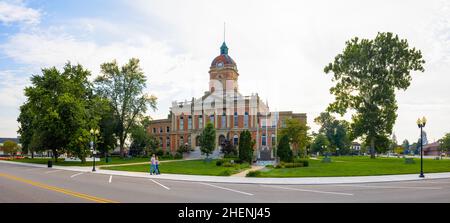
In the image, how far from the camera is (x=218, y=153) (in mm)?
61219

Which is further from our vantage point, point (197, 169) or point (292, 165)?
point (292, 165)

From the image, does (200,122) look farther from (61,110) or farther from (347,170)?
(347,170)

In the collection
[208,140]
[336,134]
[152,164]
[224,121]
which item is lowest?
[152,164]

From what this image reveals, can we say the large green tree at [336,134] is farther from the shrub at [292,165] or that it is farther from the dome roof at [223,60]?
the shrub at [292,165]

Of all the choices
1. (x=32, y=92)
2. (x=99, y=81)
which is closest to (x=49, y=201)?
(x=32, y=92)

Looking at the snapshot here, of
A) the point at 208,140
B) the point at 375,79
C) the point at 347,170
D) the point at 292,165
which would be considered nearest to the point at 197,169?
the point at 292,165

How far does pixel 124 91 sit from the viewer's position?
2304 inches

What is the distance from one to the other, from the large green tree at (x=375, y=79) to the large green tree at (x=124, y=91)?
1360 inches

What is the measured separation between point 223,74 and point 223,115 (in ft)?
38.0

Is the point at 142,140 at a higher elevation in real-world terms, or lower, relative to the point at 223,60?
lower

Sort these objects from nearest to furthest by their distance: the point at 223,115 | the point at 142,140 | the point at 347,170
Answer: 1. the point at 347,170
2. the point at 142,140
3. the point at 223,115

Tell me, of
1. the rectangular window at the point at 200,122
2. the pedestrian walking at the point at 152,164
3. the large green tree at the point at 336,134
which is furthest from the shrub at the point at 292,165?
the large green tree at the point at 336,134

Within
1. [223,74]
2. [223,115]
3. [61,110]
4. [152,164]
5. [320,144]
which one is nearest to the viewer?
[152,164]

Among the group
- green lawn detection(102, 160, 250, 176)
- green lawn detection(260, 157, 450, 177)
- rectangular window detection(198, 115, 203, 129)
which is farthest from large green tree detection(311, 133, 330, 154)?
green lawn detection(102, 160, 250, 176)
